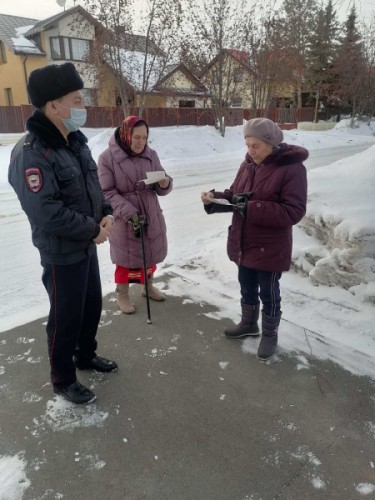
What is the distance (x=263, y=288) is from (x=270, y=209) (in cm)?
63

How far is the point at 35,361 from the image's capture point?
116 inches

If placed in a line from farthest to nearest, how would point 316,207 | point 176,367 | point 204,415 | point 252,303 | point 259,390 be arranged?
point 316,207, point 252,303, point 176,367, point 259,390, point 204,415

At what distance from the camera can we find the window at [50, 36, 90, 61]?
2673cm

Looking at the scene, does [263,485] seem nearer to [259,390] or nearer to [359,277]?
[259,390]

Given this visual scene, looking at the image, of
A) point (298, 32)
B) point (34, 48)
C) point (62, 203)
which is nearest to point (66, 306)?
point (62, 203)

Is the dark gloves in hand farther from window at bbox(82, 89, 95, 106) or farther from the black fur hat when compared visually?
window at bbox(82, 89, 95, 106)

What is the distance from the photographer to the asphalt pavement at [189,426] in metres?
1.97

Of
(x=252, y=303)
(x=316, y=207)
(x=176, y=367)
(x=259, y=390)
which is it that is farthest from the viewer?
(x=316, y=207)

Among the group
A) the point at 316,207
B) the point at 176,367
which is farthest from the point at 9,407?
the point at 316,207

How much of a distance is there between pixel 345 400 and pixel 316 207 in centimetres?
208

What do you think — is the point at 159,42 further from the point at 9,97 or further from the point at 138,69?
the point at 9,97

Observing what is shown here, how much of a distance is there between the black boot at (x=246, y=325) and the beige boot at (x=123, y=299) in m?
0.96

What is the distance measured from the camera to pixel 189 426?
2.33 m

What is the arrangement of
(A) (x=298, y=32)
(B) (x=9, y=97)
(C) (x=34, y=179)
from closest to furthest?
(C) (x=34, y=179)
(A) (x=298, y=32)
(B) (x=9, y=97)
